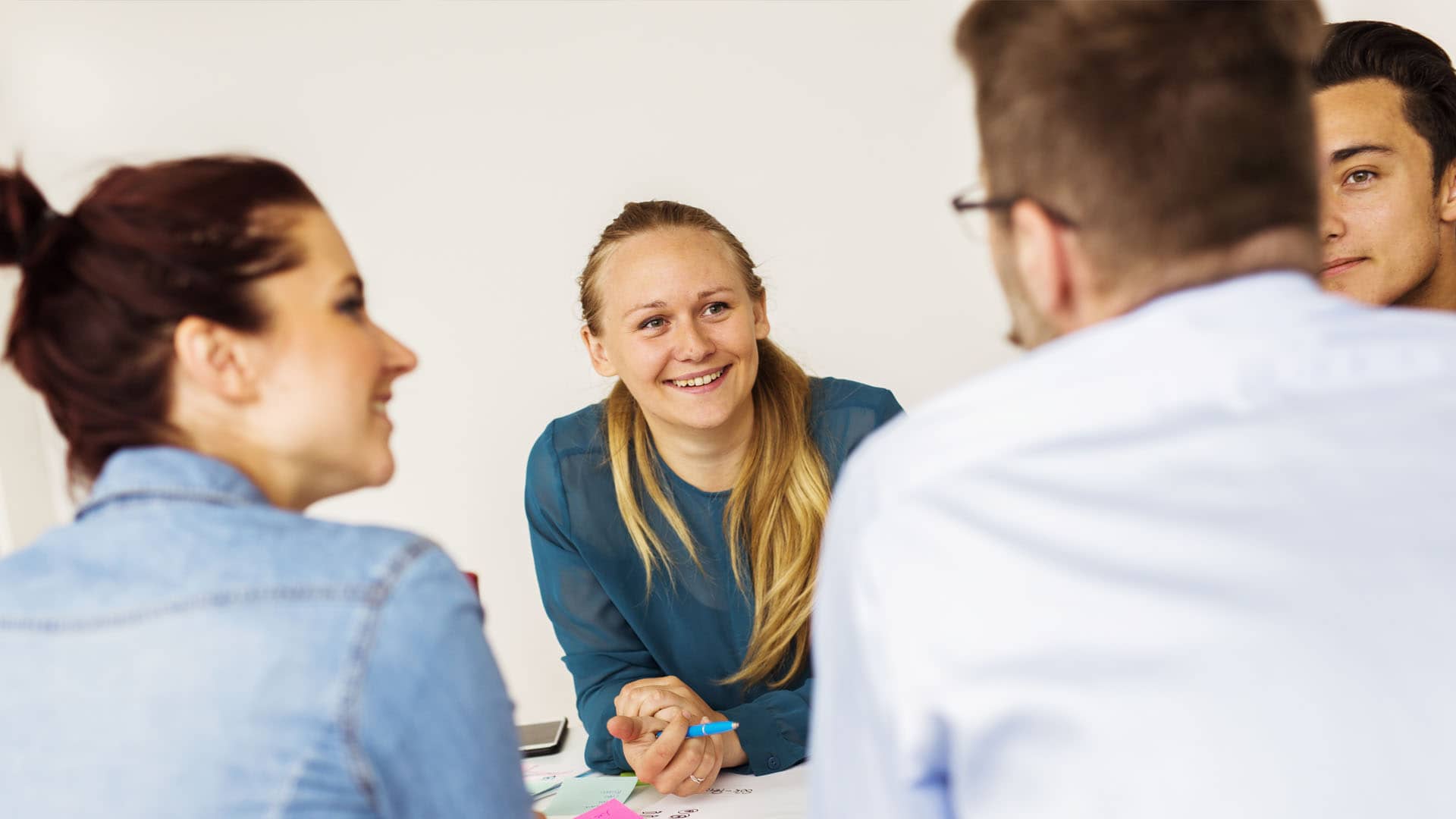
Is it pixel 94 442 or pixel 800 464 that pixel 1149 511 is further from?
pixel 800 464

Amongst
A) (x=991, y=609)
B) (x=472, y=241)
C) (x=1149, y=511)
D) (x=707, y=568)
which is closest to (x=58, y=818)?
(x=991, y=609)

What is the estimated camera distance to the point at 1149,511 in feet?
2.25

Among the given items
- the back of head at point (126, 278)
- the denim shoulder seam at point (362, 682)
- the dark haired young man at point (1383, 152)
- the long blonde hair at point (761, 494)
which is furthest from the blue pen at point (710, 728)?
the dark haired young man at point (1383, 152)

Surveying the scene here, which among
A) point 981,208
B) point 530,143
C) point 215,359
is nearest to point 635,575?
point 215,359

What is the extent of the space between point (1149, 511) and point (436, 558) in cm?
51

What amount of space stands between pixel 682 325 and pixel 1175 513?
4.23ft

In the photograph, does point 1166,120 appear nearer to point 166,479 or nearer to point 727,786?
point 166,479

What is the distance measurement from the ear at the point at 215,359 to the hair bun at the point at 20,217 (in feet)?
0.48

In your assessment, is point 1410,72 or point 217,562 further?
point 1410,72

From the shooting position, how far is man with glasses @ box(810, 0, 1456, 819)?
68 cm

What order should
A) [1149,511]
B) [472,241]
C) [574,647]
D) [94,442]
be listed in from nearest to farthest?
1. [1149,511]
2. [94,442]
3. [574,647]
4. [472,241]

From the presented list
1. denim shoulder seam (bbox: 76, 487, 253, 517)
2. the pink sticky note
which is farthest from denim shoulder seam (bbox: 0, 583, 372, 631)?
the pink sticky note

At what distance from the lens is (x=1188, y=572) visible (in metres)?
0.68

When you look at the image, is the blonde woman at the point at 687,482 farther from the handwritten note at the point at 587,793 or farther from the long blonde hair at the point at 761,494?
the handwritten note at the point at 587,793
